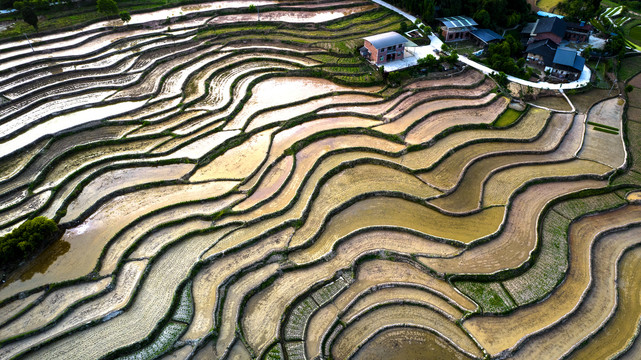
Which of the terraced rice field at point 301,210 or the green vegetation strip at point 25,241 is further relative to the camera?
the green vegetation strip at point 25,241

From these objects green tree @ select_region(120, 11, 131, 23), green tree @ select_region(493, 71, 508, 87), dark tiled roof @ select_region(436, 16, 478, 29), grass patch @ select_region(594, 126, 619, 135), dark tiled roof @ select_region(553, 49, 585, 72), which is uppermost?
green tree @ select_region(120, 11, 131, 23)

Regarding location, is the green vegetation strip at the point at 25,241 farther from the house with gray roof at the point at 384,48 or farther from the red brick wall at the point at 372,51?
the house with gray roof at the point at 384,48

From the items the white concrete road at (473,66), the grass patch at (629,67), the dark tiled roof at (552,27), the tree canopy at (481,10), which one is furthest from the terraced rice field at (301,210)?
the tree canopy at (481,10)

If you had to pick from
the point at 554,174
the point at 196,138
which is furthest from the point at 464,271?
the point at 196,138

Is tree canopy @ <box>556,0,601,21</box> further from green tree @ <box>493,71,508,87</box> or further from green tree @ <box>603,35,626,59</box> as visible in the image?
green tree @ <box>493,71,508,87</box>

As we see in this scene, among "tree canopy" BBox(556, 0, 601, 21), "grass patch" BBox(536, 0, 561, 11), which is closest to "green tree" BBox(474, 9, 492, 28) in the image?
"tree canopy" BBox(556, 0, 601, 21)
